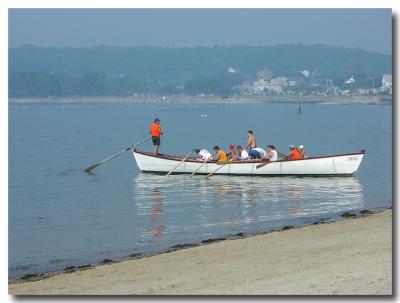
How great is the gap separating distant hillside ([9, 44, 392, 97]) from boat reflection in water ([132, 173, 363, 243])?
2533 millimetres

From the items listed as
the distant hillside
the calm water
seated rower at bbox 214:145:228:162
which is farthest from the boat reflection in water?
the distant hillside

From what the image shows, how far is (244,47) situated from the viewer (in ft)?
40.2

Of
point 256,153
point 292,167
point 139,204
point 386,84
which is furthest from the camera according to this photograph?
point 256,153

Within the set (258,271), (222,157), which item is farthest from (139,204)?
(258,271)

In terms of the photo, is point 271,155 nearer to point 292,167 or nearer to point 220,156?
point 292,167

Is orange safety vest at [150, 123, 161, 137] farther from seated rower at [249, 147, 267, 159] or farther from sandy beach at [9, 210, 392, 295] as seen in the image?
sandy beach at [9, 210, 392, 295]

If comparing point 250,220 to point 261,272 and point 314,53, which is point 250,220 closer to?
point 314,53

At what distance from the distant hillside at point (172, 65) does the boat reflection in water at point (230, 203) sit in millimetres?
2533

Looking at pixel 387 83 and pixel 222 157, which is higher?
pixel 387 83

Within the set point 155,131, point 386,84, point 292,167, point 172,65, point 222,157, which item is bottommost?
point 292,167

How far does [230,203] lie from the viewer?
18938 mm

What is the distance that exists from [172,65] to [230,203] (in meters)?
3.65

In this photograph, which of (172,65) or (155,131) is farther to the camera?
(155,131)

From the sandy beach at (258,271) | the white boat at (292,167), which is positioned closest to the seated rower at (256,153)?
the white boat at (292,167)
